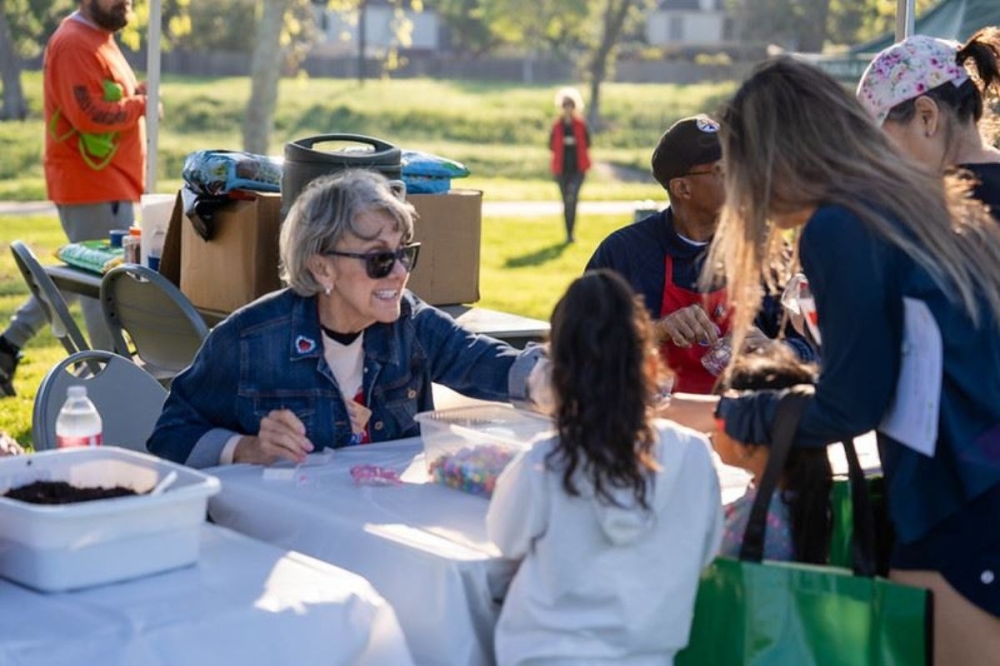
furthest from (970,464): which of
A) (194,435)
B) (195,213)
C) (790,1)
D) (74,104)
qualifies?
(790,1)

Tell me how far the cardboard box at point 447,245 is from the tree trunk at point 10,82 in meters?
27.8

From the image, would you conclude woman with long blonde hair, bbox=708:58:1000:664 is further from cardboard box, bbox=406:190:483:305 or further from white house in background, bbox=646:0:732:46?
white house in background, bbox=646:0:732:46

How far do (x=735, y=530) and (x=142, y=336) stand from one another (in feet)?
8.86

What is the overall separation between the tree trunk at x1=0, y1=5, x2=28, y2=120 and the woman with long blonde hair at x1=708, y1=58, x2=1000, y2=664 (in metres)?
30.3

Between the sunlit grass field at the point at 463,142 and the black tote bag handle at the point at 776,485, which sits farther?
the sunlit grass field at the point at 463,142

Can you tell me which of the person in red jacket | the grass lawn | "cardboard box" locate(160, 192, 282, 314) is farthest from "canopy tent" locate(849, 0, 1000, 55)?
the person in red jacket

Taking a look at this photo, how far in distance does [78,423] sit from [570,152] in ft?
48.5

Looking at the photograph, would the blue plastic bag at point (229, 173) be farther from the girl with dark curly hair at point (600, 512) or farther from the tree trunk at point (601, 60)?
the tree trunk at point (601, 60)

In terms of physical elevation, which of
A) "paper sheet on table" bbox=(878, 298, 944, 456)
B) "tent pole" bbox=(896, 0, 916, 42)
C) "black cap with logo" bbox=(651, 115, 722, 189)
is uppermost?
"tent pole" bbox=(896, 0, 916, 42)

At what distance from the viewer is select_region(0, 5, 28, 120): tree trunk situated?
A: 102ft

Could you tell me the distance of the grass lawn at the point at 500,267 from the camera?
8.01m

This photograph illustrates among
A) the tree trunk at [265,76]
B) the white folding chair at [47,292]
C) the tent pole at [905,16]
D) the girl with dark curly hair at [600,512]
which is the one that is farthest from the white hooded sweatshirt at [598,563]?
the tree trunk at [265,76]

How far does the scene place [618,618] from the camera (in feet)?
7.56

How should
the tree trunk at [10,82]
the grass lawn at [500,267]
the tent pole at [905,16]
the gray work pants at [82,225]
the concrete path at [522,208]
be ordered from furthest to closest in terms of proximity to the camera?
the tree trunk at [10,82] → the concrete path at [522,208] → the grass lawn at [500,267] → the gray work pants at [82,225] → the tent pole at [905,16]
